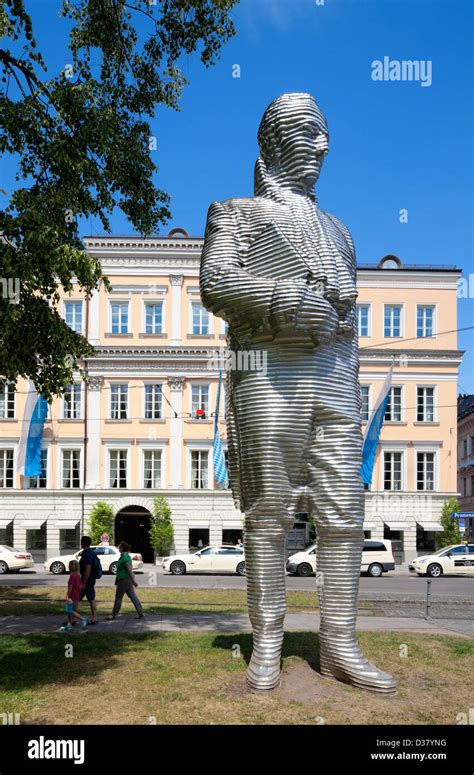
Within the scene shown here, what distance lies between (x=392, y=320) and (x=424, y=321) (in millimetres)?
1481

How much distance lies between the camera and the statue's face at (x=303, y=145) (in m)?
7.18

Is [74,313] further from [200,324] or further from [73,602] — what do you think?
[73,602]

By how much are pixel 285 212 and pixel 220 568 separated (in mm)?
19852

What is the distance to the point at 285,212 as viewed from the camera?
7.11 m

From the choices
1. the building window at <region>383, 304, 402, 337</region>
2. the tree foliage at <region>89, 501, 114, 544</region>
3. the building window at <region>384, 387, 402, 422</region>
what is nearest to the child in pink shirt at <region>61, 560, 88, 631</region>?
the tree foliage at <region>89, 501, 114, 544</region>

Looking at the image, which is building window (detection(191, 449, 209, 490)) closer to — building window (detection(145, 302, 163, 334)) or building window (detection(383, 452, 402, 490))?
building window (detection(145, 302, 163, 334))

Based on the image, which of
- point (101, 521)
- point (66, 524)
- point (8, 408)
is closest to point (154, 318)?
point (8, 408)

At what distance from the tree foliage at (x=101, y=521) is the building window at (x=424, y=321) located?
53.8 ft

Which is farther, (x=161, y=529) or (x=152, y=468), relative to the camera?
(x=152, y=468)

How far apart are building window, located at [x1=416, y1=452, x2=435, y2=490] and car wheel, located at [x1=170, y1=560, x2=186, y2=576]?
43.0 ft

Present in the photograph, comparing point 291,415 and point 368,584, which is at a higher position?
point 291,415

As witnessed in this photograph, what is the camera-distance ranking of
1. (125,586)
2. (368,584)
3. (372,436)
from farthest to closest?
(372,436)
(368,584)
(125,586)

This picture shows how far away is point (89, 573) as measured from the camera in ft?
39.0

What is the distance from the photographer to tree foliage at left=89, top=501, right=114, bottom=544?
31953 millimetres
